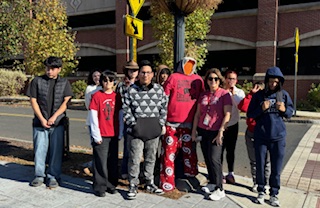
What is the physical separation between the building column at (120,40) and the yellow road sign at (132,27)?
1766 cm

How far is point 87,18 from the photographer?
25.7 meters

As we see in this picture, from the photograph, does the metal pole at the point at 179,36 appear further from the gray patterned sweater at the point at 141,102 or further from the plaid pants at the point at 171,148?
the plaid pants at the point at 171,148

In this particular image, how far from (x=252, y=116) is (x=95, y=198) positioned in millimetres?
2493

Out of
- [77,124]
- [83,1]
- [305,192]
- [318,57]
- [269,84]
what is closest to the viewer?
[269,84]

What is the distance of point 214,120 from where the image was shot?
4516mm

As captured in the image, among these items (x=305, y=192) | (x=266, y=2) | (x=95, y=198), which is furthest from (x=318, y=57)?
(x=95, y=198)

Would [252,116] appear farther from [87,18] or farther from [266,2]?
[87,18]

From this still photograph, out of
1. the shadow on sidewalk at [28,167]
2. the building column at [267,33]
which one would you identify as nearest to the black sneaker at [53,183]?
the shadow on sidewalk at [28,167]

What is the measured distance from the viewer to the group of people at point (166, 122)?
4363mm

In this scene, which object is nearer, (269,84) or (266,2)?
(269,84)

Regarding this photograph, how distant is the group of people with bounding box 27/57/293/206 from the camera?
4363 millimetres

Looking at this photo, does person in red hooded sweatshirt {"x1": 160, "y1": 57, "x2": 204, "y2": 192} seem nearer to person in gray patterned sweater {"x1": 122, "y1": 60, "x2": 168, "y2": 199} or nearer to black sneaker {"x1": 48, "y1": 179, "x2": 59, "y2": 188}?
person in gray patterned sweater {"x1": 122, "y1": 60, "x2": 168, "y2": 199}

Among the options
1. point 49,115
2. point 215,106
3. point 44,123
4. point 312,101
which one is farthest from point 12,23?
point 312,101

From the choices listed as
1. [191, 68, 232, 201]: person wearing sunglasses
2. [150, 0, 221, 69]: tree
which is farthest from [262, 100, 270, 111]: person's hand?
[150, 0, 221, 69]: tree
